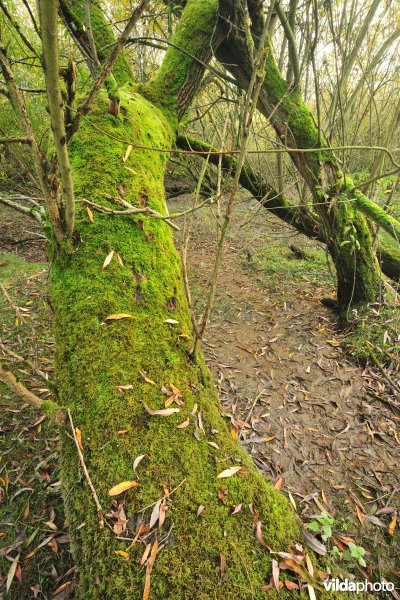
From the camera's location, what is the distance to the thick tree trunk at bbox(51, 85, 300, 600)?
40.6 inches

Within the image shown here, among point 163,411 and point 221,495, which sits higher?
point 163,411

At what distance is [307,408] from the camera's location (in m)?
2.97

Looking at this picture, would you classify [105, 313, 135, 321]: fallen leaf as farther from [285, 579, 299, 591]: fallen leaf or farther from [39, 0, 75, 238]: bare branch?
[285, 579, 299, 591]: fallen leaf

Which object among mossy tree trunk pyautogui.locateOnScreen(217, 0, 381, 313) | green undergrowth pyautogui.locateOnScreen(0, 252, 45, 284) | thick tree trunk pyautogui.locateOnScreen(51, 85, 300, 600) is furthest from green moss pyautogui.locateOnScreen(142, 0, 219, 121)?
green undergrowth pyautogui.locateOnScreen(0, 252, 45, 284)

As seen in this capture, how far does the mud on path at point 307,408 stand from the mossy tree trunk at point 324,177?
741mm

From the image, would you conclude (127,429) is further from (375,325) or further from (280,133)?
(280,133)

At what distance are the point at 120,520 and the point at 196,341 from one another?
86 cm

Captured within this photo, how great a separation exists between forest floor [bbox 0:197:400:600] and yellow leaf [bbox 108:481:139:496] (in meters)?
0.62

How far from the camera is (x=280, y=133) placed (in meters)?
3.91

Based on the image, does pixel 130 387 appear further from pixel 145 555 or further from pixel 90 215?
pixel 90 215

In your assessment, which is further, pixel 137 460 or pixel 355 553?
pixel 355 553

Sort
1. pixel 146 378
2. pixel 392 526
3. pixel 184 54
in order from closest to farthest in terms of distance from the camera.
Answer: pixel 146 378
pixel 392 526
pixel 184 54

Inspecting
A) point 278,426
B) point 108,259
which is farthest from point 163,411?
point 278,426

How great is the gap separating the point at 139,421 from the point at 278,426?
1.93 metres
